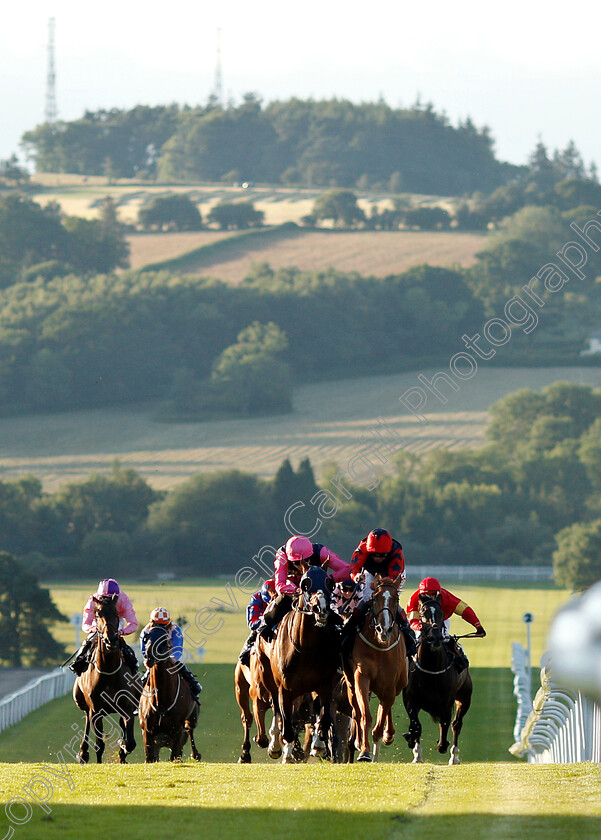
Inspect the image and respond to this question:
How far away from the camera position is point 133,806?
9070 millimetres

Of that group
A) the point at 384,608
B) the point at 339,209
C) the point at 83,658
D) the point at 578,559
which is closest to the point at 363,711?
the point at 384,608

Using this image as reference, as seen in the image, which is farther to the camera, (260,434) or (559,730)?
(260,434)

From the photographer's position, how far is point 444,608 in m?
12.4

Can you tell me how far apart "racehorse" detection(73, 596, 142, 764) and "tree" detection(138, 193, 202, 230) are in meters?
104

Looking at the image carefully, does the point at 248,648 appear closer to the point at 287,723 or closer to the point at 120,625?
the point at 120,625

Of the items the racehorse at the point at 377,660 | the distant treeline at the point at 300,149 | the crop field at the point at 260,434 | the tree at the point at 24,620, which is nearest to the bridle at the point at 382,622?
the racehorse at the point at 377,660

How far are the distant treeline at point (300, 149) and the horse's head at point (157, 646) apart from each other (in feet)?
433

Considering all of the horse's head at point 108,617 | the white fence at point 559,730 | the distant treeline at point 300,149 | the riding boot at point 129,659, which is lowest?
the white fence at point 559,730

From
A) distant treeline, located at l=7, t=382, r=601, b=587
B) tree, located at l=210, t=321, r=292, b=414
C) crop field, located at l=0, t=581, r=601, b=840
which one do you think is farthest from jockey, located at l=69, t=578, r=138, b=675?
tree, located at l=210, t=321, r=292, b=414

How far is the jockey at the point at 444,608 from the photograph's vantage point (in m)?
12.2

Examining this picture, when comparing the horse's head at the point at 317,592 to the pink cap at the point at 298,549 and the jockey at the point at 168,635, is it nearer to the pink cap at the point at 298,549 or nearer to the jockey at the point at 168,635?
the pink cap at the point at 298,549

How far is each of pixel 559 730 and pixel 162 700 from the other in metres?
4.60

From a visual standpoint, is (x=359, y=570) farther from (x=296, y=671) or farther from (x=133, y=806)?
(x=133, y=806)

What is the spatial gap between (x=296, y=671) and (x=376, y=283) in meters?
88.9
